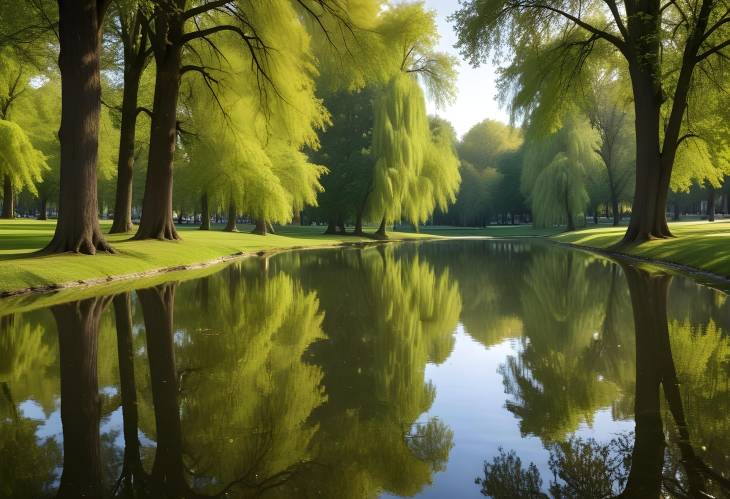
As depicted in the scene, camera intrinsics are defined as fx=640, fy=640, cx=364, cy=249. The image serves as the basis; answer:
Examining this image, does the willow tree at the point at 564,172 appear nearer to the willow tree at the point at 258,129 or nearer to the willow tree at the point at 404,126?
the willow tree at the point at 404,126

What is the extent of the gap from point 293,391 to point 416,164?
128 ft

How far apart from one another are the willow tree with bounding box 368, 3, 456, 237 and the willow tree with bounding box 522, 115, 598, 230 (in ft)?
35.6

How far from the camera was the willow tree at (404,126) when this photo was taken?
42188 mm

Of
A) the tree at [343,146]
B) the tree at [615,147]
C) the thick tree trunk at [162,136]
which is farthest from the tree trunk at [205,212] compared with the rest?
the tree at [615,147]

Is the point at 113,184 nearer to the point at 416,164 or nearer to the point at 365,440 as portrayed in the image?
the point at 416,164

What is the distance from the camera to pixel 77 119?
52.7 feet

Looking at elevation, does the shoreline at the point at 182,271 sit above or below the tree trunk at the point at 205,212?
below

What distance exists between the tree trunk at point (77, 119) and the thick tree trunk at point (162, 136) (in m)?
6.14

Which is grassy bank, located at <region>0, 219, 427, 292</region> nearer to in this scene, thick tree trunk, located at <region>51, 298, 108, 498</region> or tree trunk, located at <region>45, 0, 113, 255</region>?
tree trunk, located at <region>45, 0, 113, 255</region>

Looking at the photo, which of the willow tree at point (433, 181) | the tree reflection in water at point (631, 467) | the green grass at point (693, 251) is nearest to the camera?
the tree reflection in water at point (631, 467)

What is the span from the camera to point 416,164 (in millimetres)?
43750

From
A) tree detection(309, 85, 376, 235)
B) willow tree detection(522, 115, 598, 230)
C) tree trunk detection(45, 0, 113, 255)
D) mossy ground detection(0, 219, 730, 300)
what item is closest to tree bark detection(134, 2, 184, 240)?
mossy ground detection(0, 219, 730, 300)

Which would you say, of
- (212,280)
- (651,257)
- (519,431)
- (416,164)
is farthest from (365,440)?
(416,164)

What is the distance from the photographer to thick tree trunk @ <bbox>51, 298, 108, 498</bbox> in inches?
145
